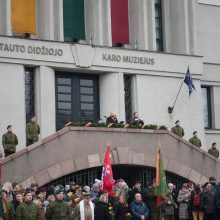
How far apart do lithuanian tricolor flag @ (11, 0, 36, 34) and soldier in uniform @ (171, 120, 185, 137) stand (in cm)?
746

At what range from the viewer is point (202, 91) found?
161 ft

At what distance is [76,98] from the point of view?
4375cm

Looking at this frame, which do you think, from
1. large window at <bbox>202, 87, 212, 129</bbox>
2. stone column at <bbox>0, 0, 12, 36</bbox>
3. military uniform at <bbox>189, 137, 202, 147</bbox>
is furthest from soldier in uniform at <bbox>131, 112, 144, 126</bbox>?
large window at <bbox>202, 87, 212, 129</bbox>

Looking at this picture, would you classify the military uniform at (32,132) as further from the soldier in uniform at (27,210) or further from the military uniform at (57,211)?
the soldier in uniform at (27,210)

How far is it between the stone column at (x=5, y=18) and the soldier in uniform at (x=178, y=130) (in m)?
8.26

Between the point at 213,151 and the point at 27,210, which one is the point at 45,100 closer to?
the point at 213,151

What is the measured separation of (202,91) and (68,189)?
57.7 ft

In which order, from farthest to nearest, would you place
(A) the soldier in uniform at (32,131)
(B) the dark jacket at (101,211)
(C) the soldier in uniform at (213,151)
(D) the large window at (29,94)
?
(C) the soldier in uniform at (213,151)
(D) the large window at (29,94)
(A) the soldier in uniform at (32,131)
(B) the dark jacket at (101,211)

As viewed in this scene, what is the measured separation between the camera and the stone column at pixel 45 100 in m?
41.4

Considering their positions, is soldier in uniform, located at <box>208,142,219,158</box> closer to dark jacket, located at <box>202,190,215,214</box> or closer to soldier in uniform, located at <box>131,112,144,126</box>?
soldier in uniform, located at <box>131,112,144,126</box>

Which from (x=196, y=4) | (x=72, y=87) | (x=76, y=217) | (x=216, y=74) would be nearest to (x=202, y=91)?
(x=216, y=74)

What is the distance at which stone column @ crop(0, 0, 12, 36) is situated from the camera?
41219 millimetres

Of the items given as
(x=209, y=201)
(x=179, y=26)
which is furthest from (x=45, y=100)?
(x=209, y=201)

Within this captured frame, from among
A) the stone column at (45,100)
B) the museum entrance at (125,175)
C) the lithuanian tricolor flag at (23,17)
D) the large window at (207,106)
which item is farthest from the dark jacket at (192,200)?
the large window at (207,106)
